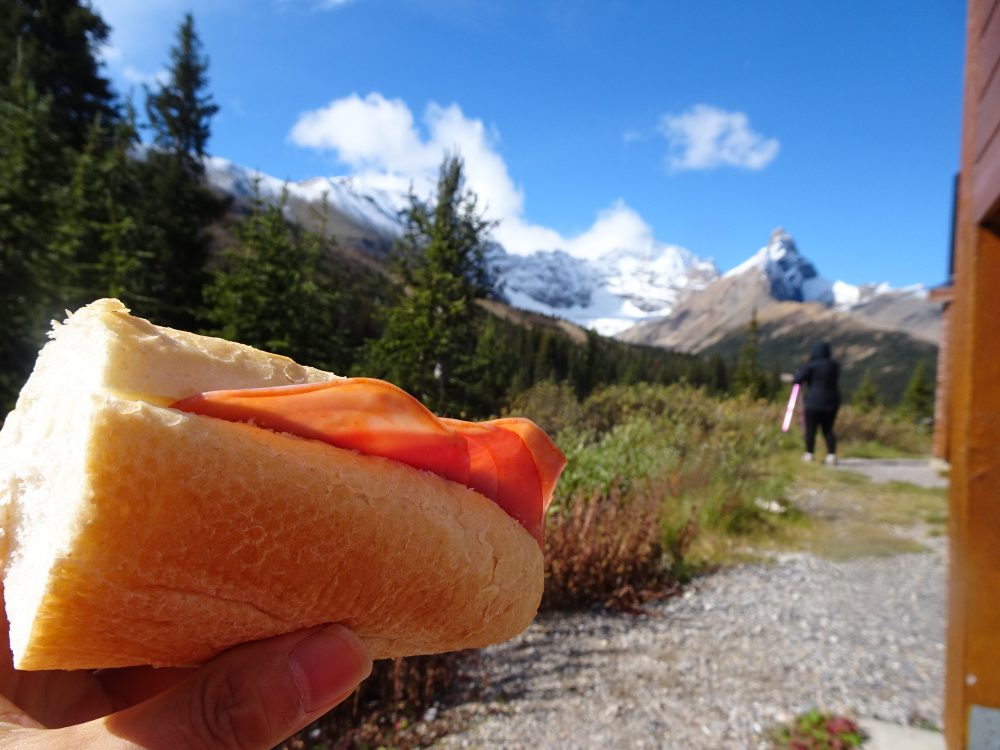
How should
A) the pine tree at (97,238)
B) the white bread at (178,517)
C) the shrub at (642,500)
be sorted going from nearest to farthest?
the white bread at (178,517) → the shrub at (642,500) → the pine tree at (97,238)

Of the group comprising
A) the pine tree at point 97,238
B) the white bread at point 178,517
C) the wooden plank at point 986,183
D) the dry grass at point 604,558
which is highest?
the pine tree at point 97,238

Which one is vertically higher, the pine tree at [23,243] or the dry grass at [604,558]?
the pine tree at [23,243]

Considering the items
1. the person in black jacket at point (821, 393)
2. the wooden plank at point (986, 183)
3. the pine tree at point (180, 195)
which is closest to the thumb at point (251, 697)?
the wooden plank at point (986, 183)

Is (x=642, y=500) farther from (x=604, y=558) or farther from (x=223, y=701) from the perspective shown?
(x=223, y=701)

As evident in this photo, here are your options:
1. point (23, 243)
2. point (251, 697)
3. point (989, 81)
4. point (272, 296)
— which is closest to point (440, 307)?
point (272, 296)

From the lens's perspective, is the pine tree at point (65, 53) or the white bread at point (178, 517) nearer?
the white bread at point (178, 517)

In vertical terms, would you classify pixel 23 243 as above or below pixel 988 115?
above

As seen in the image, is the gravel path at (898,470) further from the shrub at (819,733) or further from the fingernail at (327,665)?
the fingernail at (327,665)
